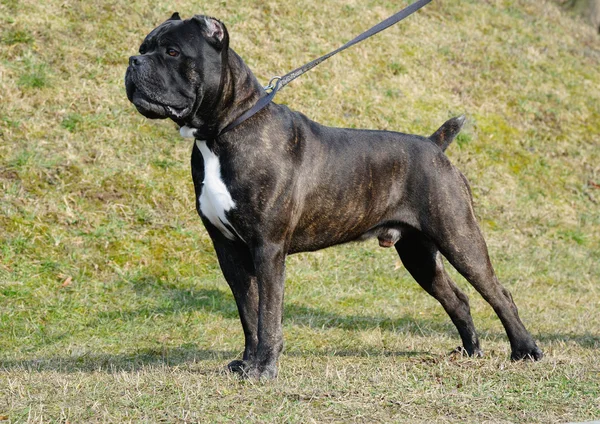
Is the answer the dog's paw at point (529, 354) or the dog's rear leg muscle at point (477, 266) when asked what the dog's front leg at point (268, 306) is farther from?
the dog's paw at point (529, 354)

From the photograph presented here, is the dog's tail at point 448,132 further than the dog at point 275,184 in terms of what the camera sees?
Yes

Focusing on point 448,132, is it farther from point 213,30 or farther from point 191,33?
point 191,33

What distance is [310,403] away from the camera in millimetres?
4031

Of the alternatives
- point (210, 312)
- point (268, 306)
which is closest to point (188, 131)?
point (268, 306)

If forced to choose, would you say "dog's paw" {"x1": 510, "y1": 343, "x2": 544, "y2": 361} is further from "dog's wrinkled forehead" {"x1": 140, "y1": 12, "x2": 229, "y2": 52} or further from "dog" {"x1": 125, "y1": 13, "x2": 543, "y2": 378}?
"dog's wrinkled forehead" {"x1": 140, "y1": 12, "x2": 229, "y2": 52}

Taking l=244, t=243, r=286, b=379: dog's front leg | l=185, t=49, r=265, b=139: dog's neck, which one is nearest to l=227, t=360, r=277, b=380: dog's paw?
l=244, t=243, r=286, b=379: dog's front leg

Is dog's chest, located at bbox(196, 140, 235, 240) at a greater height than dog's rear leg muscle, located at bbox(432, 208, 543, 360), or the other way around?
dog's chest, located at bbox(196, 140, 235, 240)

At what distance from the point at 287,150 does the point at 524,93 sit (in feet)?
33.4

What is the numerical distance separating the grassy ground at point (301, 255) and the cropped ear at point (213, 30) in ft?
6.25

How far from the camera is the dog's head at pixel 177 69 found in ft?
14.4

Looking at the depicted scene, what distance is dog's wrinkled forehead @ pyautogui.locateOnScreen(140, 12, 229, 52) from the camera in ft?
14.5

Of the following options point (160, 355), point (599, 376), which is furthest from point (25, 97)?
point (599, 376)

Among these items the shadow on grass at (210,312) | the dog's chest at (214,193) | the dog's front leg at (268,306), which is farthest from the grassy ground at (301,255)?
the dog's chest at (214,193)

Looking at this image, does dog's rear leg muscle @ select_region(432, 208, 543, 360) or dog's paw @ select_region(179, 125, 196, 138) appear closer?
dog's paw @ select_region(179, 125, 196, 138)
